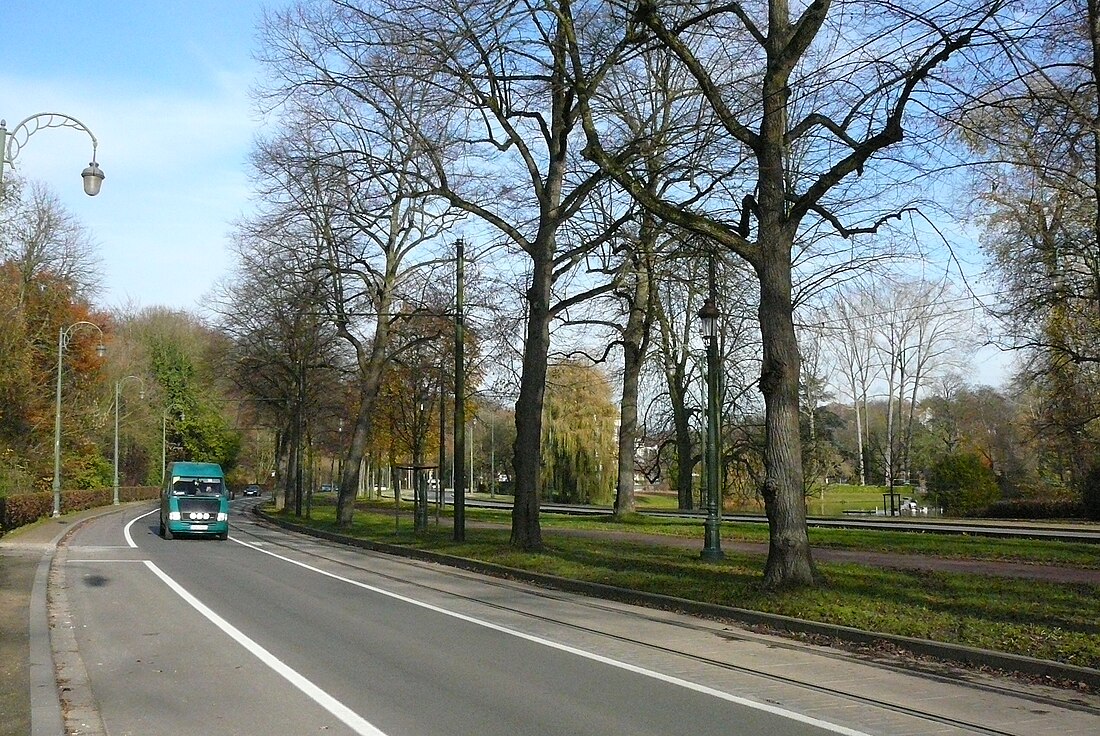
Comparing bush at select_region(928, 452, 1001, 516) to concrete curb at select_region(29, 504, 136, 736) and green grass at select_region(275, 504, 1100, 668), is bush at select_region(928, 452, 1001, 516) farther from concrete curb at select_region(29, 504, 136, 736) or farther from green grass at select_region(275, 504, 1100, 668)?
concrete curb at select_region(29, 504, 136, 736)

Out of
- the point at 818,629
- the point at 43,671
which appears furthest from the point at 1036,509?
the point at 43,671

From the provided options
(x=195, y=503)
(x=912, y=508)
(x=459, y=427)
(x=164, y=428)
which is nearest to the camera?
(x=459, y=427)

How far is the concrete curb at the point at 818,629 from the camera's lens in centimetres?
1023

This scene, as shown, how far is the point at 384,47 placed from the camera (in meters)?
19.7

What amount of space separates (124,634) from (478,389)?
37.3 meters

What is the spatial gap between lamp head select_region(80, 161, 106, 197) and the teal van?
1777 centimetres

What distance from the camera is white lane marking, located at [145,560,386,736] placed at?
8.23 m

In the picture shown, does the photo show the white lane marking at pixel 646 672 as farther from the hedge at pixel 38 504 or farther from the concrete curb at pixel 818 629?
the hedge at pixel 38 504

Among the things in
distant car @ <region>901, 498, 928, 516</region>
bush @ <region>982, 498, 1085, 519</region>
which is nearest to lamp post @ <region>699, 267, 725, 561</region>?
bush @ <region>982, 498, 1085, 519</region>

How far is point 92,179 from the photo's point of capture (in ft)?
58.6

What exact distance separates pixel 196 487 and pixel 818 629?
26043 millimetres

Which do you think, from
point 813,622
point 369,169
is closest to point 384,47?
point 369,169

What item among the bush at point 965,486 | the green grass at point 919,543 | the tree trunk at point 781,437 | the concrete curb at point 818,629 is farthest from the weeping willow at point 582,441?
the tree trunk at point 781,437

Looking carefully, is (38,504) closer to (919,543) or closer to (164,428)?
(919,543)
